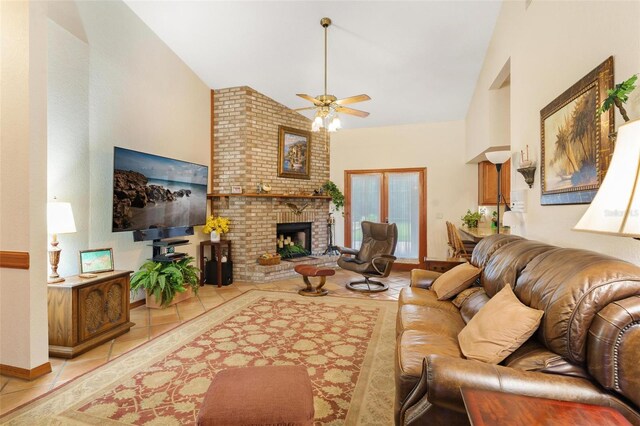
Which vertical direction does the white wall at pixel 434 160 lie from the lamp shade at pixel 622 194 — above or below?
above

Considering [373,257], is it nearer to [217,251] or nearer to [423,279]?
[423,279]

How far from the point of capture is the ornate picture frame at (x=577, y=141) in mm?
1727

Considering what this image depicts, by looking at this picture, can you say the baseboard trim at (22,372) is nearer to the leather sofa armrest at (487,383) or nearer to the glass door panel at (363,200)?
the leather sofa armrest at (487,383)

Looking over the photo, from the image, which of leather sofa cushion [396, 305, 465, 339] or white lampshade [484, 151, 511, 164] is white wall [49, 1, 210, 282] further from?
white lampshade [484, 151, 511, 164]

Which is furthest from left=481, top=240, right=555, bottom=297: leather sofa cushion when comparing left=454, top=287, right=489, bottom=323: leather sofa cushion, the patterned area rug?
the patterned area rug

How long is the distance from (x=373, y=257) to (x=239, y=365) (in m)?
2.93

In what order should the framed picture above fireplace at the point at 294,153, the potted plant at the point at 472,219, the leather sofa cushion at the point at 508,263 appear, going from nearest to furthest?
the leather sofa cushion at the point at 508,263
the potted plant at the point at 472,219
the framed picture above fireplace at the point at 294,153

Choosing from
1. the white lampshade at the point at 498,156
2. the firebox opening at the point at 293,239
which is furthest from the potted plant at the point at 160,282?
the white lampshade at the point at 498,156

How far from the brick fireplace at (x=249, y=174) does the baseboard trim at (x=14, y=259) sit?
3.12 meters

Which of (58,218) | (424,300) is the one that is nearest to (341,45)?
(424,300)

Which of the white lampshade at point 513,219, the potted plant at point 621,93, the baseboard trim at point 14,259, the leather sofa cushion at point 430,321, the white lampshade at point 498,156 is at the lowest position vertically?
the leather sofa cushion at point 430,321

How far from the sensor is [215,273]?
510 cm

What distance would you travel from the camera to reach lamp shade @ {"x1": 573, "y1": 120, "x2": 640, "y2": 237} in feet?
2.84

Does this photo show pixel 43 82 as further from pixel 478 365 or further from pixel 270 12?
pixel 478 365
